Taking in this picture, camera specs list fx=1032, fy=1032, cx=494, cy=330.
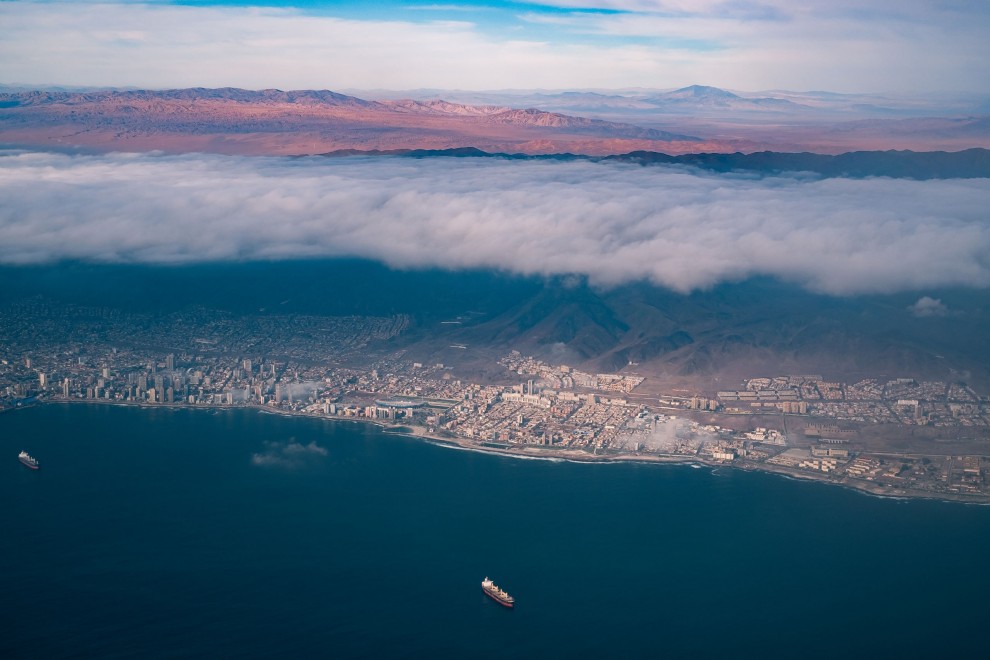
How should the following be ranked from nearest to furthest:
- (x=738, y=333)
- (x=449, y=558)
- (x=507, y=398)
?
(x=449, y=558) → (x=507, y=398) → (x=738, y=333)

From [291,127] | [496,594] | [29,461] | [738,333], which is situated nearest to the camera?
[496,594]

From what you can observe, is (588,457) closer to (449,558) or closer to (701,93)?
(449,558)

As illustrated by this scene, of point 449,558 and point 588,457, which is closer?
point 449,558

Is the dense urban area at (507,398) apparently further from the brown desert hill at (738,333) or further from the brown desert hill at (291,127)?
the brown desert hill at (291,127)

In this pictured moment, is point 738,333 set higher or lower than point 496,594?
higher

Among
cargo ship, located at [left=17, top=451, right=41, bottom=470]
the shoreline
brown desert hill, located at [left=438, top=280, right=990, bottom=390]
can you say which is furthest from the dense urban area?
cargo ship, located at [left=17, top=451, right=41, bottom=470]

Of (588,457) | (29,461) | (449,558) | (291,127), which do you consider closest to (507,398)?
(588,457)

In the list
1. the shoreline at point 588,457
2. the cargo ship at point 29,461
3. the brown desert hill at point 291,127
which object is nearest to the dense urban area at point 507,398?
the shoreline at point 588,457
